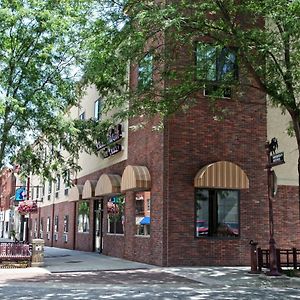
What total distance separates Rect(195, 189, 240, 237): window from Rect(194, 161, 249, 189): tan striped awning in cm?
63

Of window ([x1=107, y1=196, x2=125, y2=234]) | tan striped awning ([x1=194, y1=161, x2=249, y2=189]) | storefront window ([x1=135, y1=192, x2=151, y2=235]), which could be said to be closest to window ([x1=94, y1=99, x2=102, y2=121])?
window ([x1=107, y1=196, x2=125, y2=234])

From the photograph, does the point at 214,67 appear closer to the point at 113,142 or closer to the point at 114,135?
the point at 114,135

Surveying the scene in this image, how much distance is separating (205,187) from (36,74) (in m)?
8.36

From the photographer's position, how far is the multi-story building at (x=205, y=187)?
731 inches

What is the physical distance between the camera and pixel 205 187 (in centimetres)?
1880

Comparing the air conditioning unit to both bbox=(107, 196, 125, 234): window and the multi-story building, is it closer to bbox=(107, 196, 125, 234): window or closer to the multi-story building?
bbox=(107, 196, 125, 234): window

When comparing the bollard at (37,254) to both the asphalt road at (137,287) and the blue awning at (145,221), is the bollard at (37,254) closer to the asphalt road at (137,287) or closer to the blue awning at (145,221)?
the asphalt road at (137,287)

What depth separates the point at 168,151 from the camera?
1878 centimetres

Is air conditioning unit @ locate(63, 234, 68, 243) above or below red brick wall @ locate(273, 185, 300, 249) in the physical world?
below

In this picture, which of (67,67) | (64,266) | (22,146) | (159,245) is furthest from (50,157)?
(159,245)

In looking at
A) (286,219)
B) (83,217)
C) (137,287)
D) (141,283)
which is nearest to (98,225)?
(83,217)

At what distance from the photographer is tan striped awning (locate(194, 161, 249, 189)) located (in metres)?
18.5

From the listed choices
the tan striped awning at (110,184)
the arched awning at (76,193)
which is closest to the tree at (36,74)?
the tan striped awning at (110,184)

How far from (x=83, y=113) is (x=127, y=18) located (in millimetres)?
17299
